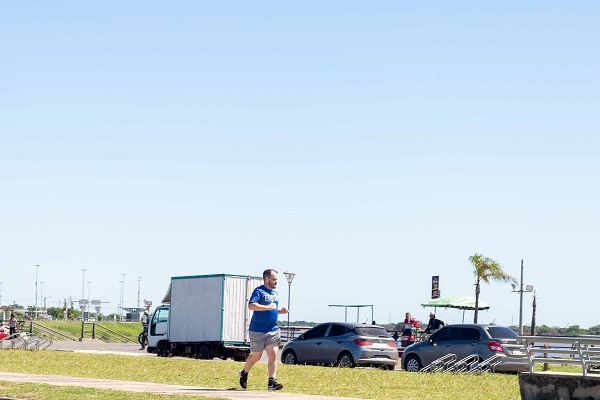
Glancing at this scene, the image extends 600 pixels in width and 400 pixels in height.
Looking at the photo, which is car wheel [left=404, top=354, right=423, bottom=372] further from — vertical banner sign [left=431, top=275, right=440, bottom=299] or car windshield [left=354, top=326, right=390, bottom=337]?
vertical banner sign [left=431, top=275, right=440, bottom=299]

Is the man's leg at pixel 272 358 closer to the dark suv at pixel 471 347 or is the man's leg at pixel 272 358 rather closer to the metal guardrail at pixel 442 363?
the metal guardrail at pixel 442 363

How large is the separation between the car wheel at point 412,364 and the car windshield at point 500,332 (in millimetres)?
2150

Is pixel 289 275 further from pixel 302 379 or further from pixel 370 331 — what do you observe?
pixel 302 379

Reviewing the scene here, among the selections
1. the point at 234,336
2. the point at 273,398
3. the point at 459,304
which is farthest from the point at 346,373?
the point at 459,304

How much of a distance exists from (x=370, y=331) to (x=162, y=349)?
35.6 ft

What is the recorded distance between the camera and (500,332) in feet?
88.2

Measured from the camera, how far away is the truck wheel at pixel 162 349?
37125 millimetres

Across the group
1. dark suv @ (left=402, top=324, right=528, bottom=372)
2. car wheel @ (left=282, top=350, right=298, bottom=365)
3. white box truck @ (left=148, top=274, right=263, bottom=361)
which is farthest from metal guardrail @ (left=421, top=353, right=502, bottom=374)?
white box truck @ (left=148, top=274, right=263, bottom=361)

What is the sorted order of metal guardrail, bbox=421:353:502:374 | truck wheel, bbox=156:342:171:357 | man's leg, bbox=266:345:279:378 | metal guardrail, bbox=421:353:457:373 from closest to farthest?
man's leg, bbox=266:345:279:378 < metal guardrail, bbox=421:353:502:374 < metal guardrail, bbox=421:353:457:373 < truck wheel, bbox=156:342:171:357

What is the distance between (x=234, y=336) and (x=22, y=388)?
67.6 feet

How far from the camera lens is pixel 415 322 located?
42.5 metres

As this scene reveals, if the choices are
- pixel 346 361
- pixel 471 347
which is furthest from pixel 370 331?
pixel 471 347

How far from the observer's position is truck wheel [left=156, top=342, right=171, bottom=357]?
3712 cm

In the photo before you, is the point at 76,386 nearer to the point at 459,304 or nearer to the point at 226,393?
the point at 226,393
